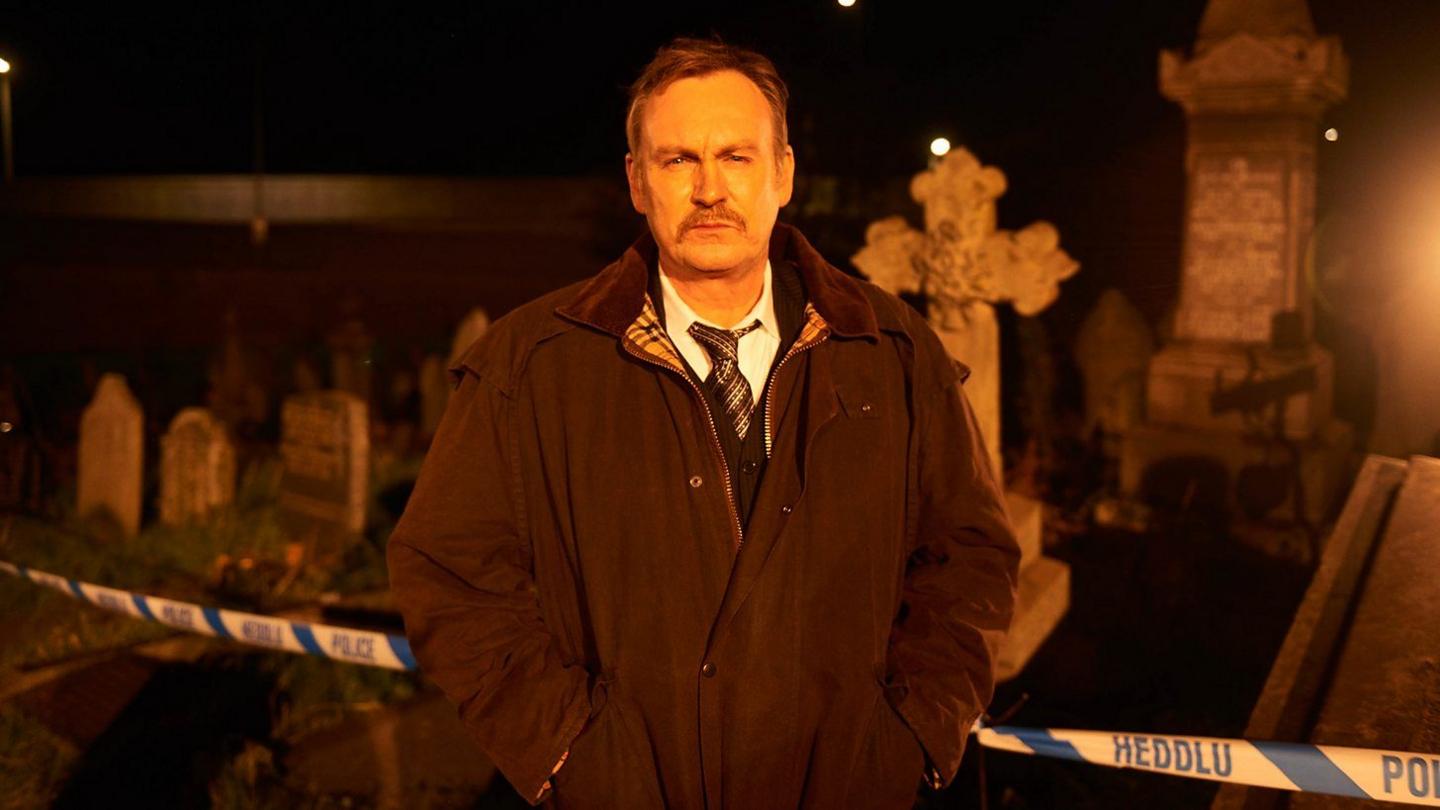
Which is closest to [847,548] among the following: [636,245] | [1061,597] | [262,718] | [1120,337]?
[636,245]

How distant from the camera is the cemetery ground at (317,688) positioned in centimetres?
402

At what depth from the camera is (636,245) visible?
2.24m

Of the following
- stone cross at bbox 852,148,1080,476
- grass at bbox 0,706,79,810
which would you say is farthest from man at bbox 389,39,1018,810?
stone cross at bbox 852,148,1080,476

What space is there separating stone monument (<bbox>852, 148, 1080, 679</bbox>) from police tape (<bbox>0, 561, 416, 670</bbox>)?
104 inches

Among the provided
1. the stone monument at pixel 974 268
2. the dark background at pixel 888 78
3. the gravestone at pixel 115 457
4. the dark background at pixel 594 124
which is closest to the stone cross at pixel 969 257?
the stone monument at pixel 974 268

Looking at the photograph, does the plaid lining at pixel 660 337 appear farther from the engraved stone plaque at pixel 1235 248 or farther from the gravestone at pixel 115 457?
the engraved stone plaque at pixel 1235 248

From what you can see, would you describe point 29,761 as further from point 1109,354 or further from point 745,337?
point 1109,354

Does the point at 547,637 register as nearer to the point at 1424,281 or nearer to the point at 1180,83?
the point at 1180,83

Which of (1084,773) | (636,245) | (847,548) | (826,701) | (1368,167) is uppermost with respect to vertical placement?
(1368,167)

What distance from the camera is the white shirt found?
210 centimetres

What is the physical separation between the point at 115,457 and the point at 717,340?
584cm

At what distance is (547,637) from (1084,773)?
266 cm

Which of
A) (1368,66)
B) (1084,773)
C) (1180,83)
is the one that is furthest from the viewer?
(1368,66)

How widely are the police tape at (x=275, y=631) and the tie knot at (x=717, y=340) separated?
151 cm
